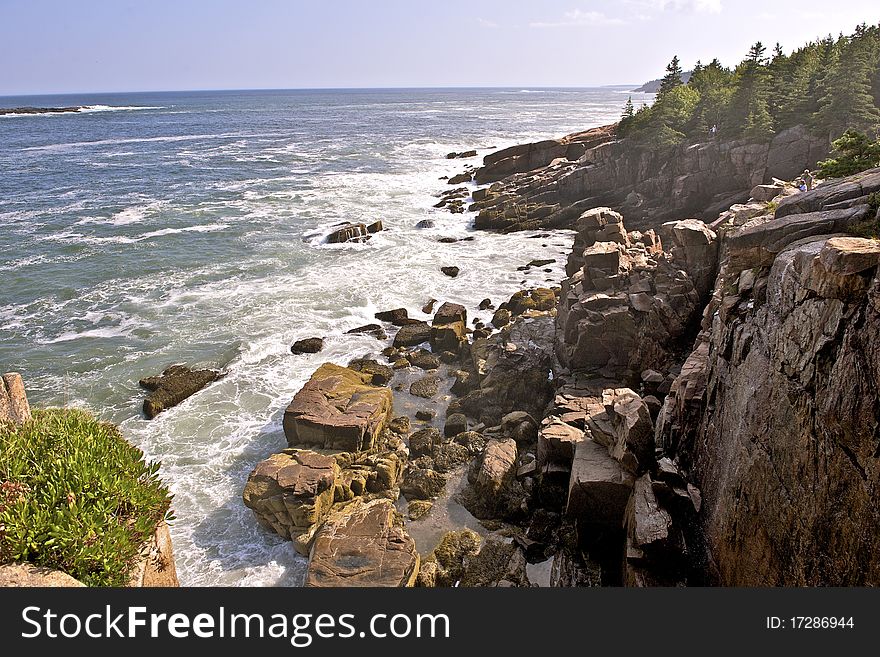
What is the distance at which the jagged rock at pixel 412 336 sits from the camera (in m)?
29.0

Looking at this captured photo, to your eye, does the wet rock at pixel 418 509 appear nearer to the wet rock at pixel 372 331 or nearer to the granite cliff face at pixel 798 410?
the granite cliff face at pixel 798 410

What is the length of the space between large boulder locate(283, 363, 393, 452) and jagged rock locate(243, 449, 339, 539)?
5.43 ft

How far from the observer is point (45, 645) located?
638 cm

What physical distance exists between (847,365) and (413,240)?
40975 mm

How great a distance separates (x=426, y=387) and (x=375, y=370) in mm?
2751

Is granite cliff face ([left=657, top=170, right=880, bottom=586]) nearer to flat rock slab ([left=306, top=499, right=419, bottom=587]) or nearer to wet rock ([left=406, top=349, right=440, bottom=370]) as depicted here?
flat rock slab ([left=306, top=499, right=419, bottom=587])

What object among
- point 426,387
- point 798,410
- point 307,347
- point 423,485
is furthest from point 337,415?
point 798,410

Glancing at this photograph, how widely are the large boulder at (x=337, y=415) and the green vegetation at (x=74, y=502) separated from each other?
32.3 ft

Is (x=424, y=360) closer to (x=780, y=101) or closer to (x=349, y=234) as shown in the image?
(x=349, y=234)

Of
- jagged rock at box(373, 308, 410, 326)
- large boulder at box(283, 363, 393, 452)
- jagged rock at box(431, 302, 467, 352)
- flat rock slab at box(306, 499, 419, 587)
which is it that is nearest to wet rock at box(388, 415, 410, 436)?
large boulder at box(283, 363, 393, 452)

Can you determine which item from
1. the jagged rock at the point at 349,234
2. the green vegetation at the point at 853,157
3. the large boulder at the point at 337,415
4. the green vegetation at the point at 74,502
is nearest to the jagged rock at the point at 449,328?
the large boulder at the point at 337,415

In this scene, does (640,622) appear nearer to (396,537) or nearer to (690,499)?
(690,499)

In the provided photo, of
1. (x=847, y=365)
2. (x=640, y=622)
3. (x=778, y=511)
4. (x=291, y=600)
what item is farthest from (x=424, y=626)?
(x=847, y=365)

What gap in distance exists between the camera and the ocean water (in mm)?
20703
